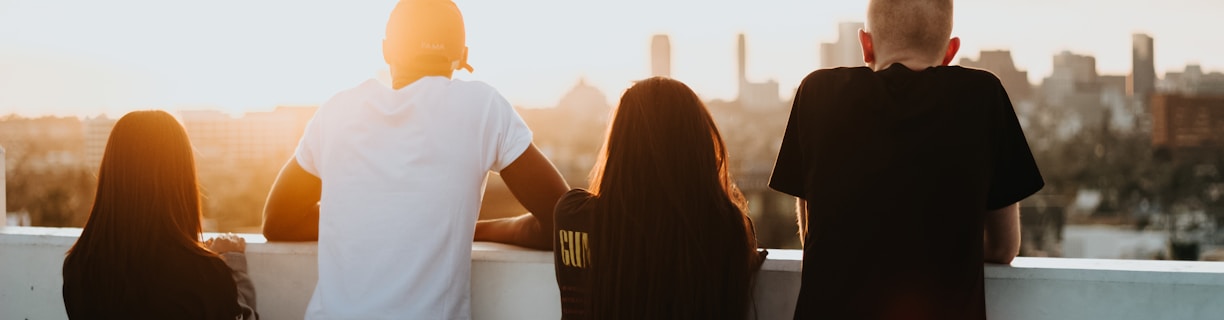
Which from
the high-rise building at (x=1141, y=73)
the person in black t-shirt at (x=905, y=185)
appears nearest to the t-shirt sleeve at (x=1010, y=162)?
the person in black t-shirt at (x=905, y=185)

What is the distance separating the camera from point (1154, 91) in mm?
96812

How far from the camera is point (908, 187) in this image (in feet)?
6.63

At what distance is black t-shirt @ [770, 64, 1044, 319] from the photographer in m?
2.02

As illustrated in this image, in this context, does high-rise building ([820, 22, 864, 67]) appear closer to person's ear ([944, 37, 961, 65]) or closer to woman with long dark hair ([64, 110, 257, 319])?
woman with long dark hair ([64, 110, 257, 319])

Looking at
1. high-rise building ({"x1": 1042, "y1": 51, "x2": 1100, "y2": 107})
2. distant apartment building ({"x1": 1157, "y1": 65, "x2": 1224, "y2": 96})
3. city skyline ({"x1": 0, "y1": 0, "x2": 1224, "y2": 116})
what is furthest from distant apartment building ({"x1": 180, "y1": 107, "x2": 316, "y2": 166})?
distant apartment building ({"x1": 1157, "y1": 65, "x2": 1224, "y2": 96})

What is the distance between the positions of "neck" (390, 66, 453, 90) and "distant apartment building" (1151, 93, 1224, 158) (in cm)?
9198

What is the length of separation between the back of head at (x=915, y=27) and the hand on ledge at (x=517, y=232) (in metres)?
1.01

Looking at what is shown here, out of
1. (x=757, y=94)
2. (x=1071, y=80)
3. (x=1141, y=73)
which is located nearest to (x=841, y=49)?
(x=757, y=94)

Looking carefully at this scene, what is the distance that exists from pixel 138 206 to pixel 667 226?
1.40 m

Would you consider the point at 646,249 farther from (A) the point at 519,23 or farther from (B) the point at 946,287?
(A) the point at 519,23

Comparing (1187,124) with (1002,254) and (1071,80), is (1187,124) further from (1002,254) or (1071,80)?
(1002,254)

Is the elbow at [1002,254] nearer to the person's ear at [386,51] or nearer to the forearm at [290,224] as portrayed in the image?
the person's ear at [386,51]

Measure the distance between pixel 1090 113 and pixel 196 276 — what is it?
9641cm

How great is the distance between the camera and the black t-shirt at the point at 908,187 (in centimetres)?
202
